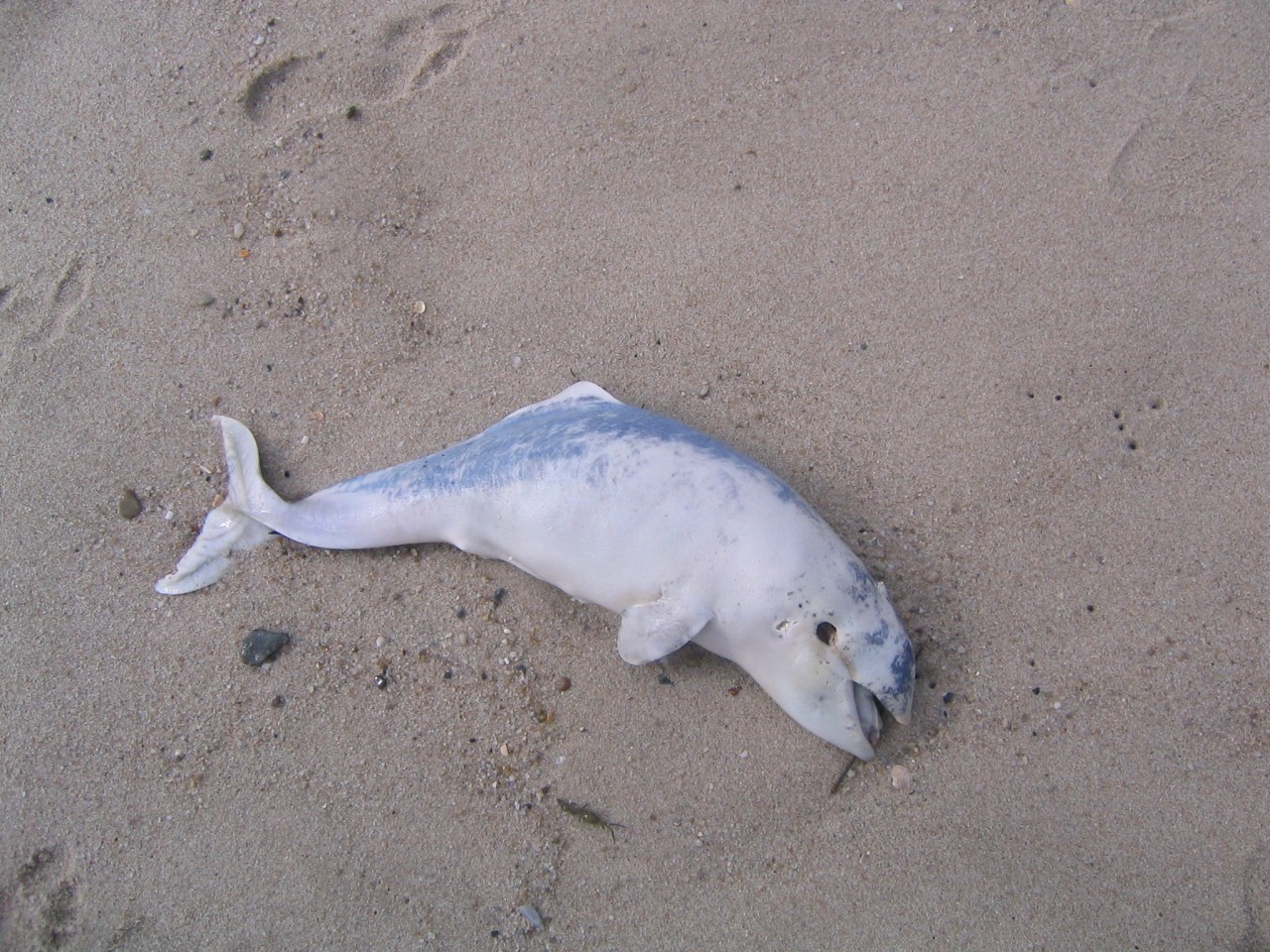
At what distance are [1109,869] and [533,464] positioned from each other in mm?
2237

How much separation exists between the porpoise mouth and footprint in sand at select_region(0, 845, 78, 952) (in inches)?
105

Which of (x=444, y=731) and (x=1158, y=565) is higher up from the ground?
(x=444, y=731)

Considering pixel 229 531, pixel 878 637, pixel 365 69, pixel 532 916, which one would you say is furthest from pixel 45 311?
pixel 878 637

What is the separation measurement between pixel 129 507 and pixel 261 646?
0.82 meters

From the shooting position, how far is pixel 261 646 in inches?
117

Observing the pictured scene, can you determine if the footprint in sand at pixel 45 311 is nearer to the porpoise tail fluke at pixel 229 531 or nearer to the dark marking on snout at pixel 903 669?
the porpoise tail fluke at pixel 229 531

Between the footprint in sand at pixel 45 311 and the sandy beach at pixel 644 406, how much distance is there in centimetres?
2

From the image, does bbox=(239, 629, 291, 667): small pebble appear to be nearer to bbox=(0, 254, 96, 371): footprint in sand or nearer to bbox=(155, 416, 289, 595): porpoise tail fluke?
bbox=(155, 416, 289, 595): porpoise tail fluke

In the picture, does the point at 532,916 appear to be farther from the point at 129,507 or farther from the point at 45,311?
the point at 45,311

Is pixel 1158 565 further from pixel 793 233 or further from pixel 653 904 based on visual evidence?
pixel 653 904

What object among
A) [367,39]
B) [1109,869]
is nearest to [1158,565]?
[1109,869]

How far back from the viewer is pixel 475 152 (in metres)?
3.62

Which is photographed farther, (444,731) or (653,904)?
(444,731)

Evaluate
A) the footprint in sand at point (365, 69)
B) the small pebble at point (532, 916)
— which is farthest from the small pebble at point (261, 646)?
the footprint in sand at point (365, 69)
